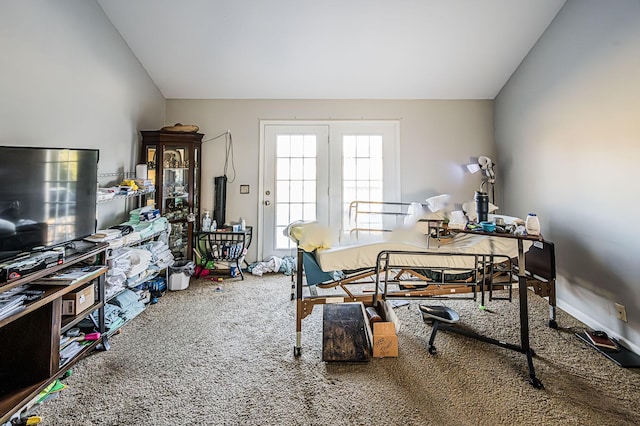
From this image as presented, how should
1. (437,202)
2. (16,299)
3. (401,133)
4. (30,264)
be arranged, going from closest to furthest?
(16,299) → (30,264) → (437,202) → (401,133)

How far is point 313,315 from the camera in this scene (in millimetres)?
2395

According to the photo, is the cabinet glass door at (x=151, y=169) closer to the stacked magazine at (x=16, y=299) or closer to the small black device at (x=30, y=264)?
the small black device at (x=30, y=264)

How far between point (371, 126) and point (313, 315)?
267cm

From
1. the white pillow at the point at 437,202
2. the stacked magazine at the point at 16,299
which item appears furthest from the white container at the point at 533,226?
the stacked magazine at the point at 16,299

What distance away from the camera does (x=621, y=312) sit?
1.97 m

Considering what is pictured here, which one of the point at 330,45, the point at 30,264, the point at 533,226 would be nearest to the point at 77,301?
the point at 30,264

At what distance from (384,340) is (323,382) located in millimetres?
481

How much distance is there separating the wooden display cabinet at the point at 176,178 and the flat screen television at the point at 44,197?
136cm

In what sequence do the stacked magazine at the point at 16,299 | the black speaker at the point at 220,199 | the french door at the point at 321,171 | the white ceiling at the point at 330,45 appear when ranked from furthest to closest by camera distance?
the french door at the point at 321,171 → the black speaker at the point at 220,199 → the white ceiling at the point at 330,45 → the stacked magazine at the point at 16,299

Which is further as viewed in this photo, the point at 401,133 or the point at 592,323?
the point at 401,133

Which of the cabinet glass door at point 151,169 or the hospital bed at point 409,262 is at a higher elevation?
the cabinet glass door at point 151,169

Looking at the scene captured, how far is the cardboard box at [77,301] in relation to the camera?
1.63 m

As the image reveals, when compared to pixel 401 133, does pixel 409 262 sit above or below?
below

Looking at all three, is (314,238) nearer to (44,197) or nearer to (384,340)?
(384,340)
